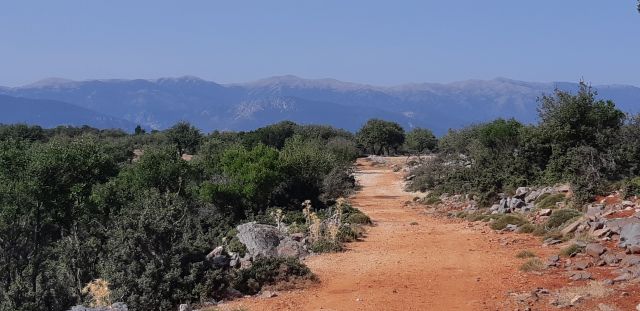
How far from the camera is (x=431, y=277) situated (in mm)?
16344

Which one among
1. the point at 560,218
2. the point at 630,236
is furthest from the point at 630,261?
the point at 560,218

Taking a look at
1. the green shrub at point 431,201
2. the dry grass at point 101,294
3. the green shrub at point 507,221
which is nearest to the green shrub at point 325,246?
the green shrub at point 507,221

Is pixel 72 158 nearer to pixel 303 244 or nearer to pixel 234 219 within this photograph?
pixel 234 219

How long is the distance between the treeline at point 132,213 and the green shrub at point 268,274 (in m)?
0.41

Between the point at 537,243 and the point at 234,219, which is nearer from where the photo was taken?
the point at 537,243

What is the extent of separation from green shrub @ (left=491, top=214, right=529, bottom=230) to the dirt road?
1.54 feet

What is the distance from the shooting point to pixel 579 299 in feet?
42.3

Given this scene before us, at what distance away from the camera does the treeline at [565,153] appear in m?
24.7

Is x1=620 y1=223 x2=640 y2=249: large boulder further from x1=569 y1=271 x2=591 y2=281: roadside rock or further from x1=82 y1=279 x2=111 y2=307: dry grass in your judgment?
x1=82 y1=279 x2=111 y2=307: dry grass

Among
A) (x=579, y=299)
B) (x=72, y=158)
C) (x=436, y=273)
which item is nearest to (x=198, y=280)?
(x=436, y=273)

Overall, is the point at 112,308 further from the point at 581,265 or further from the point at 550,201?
the point at 550,201

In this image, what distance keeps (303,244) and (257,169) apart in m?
8.04

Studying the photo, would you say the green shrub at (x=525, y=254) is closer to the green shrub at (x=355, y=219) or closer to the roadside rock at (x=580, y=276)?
the roadside rock at (x=580, y=276)

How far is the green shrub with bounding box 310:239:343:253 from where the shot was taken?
2036 centimetres
